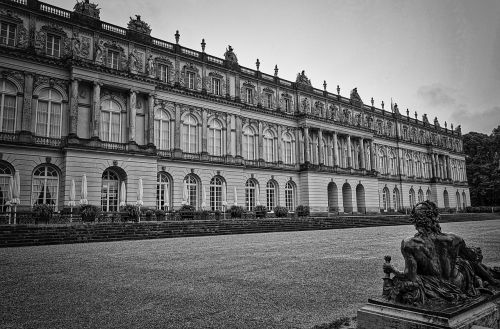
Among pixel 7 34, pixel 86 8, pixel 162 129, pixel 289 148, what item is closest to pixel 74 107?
pixel 7 34

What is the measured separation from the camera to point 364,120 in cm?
5344

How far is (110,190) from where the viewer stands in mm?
28109

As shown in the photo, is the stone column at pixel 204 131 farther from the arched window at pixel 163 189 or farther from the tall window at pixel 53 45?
the tall window at pixel 53 45

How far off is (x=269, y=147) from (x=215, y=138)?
7.85m

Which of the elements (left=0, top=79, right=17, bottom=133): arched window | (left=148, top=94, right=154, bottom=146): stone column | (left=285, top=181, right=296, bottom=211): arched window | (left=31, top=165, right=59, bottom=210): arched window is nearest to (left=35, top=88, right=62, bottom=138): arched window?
(left=0, top=79, right=17, bottom=133): arched window

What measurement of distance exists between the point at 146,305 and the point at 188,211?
22.3m

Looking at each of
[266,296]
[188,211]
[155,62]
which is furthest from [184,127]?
[266,296]

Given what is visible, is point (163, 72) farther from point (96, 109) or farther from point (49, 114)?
point (49, 114)

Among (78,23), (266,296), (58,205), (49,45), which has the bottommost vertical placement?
(266,296)

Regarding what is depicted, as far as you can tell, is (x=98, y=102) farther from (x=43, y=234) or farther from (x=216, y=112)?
(x=43, y=234)

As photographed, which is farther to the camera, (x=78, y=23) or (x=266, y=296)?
(x=78, y=23)

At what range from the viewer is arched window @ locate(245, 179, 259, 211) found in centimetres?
3753

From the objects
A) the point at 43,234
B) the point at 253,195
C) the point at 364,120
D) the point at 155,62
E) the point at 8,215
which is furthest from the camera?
the point at 364,120

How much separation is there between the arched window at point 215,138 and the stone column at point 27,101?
15.1 m
